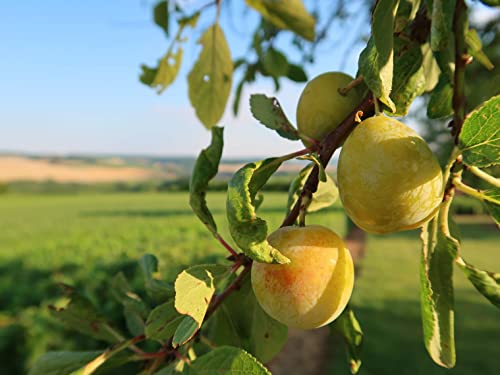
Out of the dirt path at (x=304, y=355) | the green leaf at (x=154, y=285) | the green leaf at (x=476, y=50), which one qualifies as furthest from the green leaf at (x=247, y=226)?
the dirt path at (x=304, y=355)

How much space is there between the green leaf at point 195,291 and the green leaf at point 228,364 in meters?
0.07

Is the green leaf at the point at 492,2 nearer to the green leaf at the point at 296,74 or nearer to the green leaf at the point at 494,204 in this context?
the green leaf at the point at 494,204

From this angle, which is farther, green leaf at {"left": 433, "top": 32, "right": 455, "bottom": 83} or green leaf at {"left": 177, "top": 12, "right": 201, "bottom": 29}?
green leaf at {"left": 177, "top": 12, "right": 201, "bottom": 29}

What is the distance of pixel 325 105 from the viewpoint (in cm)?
57

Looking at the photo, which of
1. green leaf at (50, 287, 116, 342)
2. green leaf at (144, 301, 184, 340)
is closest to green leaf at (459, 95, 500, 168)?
green leaf at (144, 301, 184, 340)

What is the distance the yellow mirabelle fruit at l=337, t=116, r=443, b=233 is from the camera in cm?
41

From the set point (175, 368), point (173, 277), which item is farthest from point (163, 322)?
point (173, 277)

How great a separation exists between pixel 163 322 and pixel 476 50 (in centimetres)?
62

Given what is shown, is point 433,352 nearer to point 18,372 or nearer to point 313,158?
point 313,158

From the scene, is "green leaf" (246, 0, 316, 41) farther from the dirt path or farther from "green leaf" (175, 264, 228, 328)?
the dirt path

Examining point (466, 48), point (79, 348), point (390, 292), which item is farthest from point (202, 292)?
point (390, 292)

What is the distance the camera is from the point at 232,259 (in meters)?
0.56

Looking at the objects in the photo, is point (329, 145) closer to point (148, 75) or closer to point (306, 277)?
point (306, 277)

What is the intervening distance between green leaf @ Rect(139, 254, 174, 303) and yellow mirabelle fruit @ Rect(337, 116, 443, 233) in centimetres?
34
